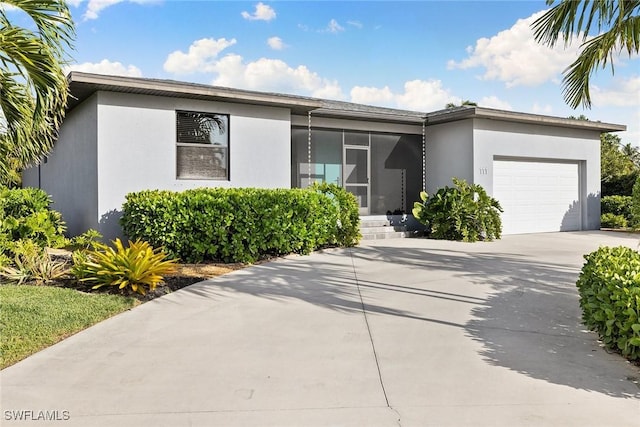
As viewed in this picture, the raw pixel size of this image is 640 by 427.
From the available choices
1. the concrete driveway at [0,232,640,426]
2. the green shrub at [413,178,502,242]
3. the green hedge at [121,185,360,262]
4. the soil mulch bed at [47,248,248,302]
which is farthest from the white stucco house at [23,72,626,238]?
the concrete driveway at [0,232,640,426]

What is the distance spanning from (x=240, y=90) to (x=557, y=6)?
6.41 meters

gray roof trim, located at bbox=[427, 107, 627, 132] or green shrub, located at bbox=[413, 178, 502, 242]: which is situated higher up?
→ gray roof trim, located at bbox=[427, 107, 627, 132]

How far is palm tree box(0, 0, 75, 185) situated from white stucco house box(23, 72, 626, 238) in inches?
123

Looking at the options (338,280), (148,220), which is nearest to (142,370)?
(338,280)

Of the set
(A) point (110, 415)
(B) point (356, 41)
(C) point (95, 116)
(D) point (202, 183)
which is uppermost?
(B) point (356, 41)

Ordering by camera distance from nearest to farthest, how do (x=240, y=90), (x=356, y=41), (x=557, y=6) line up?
(x=557, y=6), (x=240, y=90), (x=356, y=41)

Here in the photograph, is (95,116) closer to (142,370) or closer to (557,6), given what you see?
(142,370)

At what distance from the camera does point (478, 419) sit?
2.82 metres

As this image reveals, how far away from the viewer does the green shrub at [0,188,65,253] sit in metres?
8.79

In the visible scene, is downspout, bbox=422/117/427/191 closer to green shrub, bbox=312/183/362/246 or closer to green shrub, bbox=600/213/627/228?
green shrub, bbox=312/183/362/246

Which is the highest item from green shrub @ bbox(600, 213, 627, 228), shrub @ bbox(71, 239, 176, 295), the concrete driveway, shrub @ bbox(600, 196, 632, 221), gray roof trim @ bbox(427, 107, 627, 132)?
gray roof trim @ bbox(427, 107, 627, 132)

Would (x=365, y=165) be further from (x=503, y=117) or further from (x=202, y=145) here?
(x=202, y=145)

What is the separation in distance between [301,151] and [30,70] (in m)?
8.62

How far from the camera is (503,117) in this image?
12.9 metres
